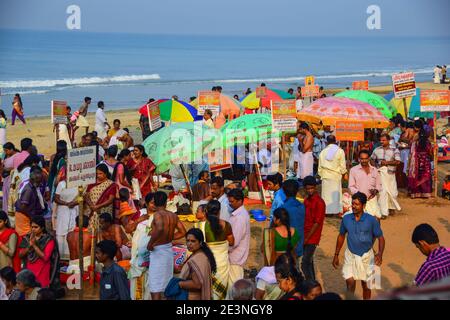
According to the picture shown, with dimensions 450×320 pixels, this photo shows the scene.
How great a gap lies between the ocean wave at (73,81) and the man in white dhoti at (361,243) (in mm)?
44442

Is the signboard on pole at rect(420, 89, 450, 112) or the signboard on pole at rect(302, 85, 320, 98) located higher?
the signboard on pole at rect(302, 85, 320, 98)

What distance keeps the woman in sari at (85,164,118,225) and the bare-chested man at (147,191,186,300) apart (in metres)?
1.70

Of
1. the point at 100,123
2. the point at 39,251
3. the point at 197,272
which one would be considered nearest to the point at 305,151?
the point at 39,251

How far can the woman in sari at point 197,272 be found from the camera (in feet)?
22.3

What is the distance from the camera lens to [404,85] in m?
15.2

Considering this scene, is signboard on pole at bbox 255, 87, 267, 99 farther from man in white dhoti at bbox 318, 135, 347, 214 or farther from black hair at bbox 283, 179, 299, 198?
black hair at bbox 283, 179, 299, 198

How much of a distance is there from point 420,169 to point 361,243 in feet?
20.5

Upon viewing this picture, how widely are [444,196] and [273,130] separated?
3490mm

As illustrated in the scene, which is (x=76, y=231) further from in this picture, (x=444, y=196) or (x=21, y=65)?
(x=21, y=65)

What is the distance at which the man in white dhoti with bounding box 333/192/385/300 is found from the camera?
310 inches

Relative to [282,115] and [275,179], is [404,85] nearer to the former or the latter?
[282,115]

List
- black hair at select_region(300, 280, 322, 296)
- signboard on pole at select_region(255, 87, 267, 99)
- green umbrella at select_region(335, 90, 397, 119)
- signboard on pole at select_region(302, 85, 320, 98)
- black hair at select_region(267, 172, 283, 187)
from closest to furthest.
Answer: black hair at select_region(300, 280, 322, 296) < black hair at select_region(267, 172, 283, 187) < green umbrella at select_region(335, 90, 397, 119) < signboard on pole at select_region(255, 87, 267, 99) < signboard on pole at select_region(302, 85, 320, 98)

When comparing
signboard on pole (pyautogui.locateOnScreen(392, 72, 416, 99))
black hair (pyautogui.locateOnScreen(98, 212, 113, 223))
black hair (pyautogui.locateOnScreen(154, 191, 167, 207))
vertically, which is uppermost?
signboard on pole (pyautogui.locateOnScreen(392, 72, 416, 99))

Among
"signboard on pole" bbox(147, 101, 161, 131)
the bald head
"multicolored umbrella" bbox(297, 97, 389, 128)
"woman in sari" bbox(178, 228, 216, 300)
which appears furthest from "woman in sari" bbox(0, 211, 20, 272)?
"multicolored umbrella" bbox(297, 97, 389, 128)
